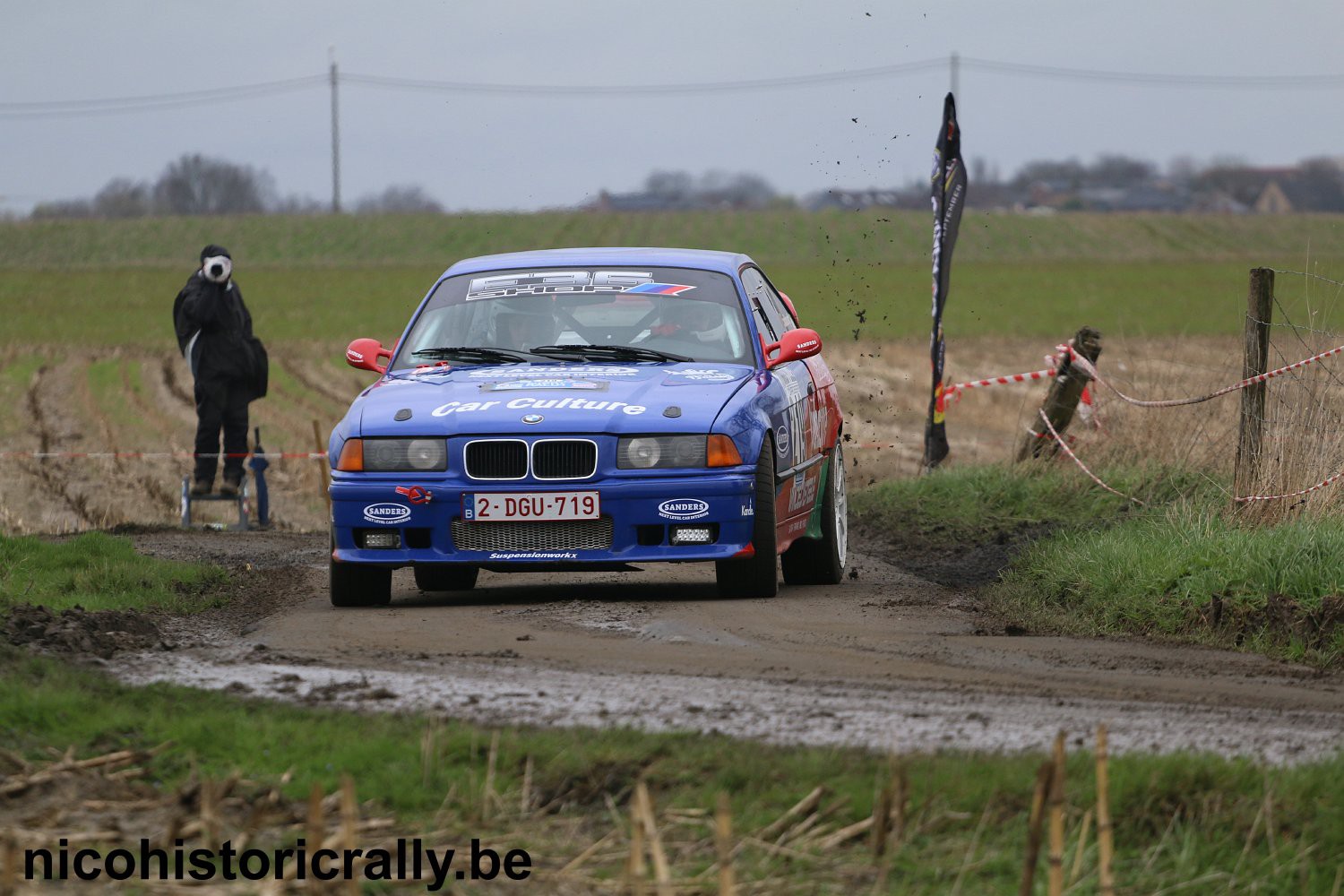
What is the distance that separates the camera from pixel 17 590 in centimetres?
813

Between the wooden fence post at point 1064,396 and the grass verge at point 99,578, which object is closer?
the grass verge at point 99,578

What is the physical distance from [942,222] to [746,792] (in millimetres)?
11344

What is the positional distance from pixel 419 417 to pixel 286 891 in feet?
15.5

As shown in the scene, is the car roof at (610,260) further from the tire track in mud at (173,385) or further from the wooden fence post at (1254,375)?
the tire track in mud at (173,385)

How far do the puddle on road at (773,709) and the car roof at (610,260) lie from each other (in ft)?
12.6

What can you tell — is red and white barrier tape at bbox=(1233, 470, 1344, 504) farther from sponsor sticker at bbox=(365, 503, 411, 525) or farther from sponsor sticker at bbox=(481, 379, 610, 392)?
sponsor sticker at bbox=(365, 503, 411, 525)

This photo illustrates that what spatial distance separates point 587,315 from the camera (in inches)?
368

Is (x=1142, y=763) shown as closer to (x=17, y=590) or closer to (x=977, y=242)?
(x=17, y=590)

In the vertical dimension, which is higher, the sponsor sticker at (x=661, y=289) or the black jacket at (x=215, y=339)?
the sponsor sticker at (x=661, y=289)

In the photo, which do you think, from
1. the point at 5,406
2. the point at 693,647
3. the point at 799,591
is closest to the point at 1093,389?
the point at 799,591

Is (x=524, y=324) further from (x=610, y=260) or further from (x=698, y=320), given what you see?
(x=698, y=320)

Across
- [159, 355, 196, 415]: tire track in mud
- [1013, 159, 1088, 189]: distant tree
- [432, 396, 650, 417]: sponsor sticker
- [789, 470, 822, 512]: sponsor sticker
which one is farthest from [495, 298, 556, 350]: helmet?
[1013, 159, 1088, 189]: distant tree

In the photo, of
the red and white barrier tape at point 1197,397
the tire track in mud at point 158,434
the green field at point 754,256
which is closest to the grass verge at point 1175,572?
the red and white barrier tape at point 1197,397

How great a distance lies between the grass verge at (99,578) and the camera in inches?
316
